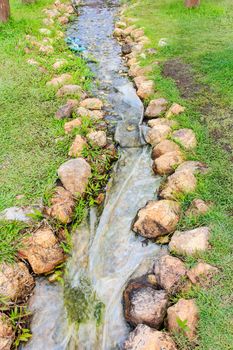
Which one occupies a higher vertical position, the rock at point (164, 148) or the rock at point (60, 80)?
the rock at point (60, 80)

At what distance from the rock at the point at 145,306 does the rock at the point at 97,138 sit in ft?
8.17

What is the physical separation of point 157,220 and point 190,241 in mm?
496

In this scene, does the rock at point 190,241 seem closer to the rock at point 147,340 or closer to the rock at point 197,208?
the rock at point 197,208

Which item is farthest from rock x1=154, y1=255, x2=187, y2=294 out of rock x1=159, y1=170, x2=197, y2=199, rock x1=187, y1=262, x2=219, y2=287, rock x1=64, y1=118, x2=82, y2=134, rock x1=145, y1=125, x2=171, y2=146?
rock x1=64, y1=118, x2=82, y2=134

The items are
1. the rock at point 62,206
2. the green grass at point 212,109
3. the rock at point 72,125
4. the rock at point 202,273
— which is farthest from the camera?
the rock at point 72,125

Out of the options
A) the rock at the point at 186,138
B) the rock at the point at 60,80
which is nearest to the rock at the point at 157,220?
the rock at the point at 186,138

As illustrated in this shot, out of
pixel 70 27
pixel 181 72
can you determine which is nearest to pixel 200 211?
pixel 181 72

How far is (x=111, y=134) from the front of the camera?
19.4 feet

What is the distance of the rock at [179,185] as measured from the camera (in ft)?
14.7

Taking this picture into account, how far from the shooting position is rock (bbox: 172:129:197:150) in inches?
204

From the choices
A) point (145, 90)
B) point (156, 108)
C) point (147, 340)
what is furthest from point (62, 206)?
point (145, 90)

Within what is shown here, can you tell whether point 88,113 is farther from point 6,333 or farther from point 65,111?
point 6,333

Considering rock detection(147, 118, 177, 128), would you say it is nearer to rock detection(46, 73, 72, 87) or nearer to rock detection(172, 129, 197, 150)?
rock detection(172, 129, 197, 150)

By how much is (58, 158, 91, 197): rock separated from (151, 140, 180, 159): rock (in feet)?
3.49
